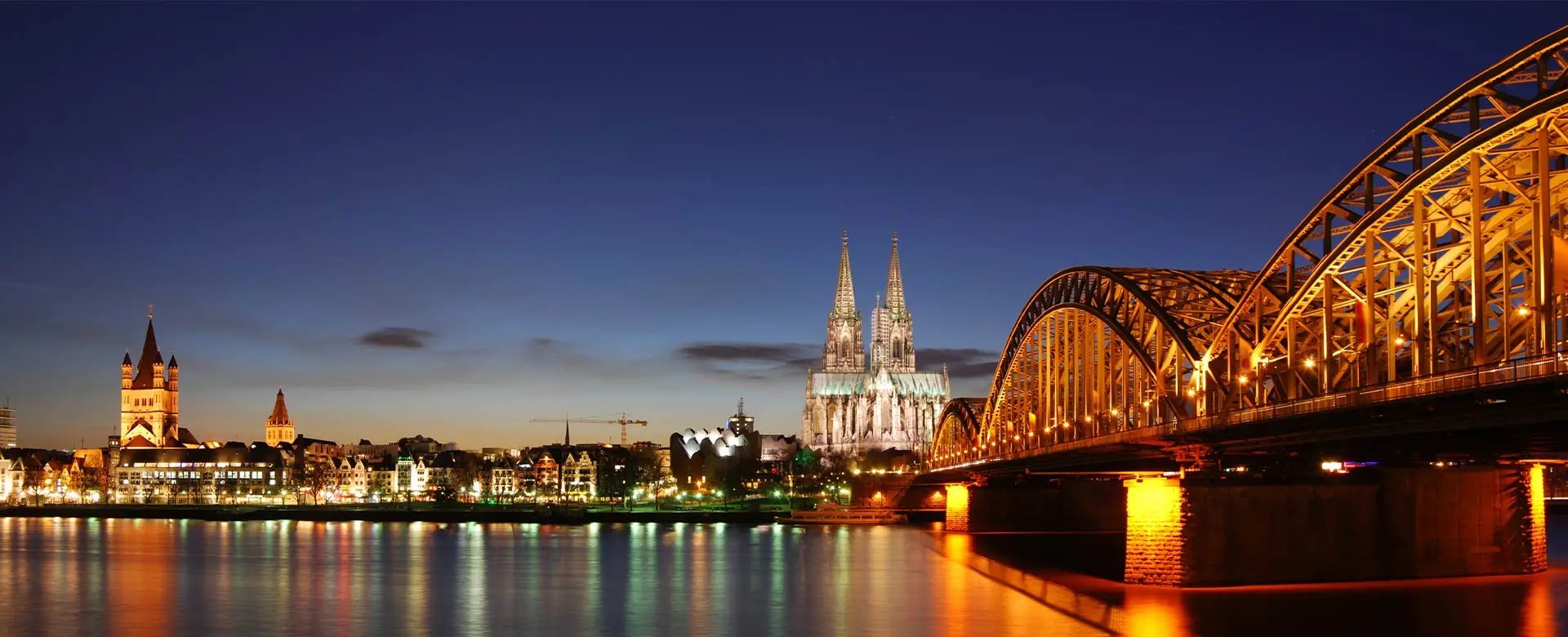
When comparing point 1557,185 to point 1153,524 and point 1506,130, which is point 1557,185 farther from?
point 1153,524

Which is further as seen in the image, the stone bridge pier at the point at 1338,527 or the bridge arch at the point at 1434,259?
the stone bridge pier at the point at 1338,527

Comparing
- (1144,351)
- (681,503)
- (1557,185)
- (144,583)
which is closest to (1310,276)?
(1557,185)

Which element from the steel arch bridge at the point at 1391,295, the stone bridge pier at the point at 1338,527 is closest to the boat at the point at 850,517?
the steel arch bridge at the point at 1391,295

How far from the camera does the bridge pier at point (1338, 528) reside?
56062mm

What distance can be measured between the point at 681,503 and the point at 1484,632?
504 feet

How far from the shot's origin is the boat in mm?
148750

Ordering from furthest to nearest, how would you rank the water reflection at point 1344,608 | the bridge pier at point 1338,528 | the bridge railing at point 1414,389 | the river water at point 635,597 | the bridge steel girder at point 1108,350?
1. the bridge steel girder at point 1108,350
2. the bridge pier at point 1338,528
3. the river water at point 635,597
4. the water reflection at point 1344,608
5. the bridge railing at point 1414,389

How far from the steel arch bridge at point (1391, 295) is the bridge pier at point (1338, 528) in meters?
3.24

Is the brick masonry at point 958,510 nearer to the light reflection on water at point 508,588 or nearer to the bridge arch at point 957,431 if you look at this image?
the bridge arch at point 957,431

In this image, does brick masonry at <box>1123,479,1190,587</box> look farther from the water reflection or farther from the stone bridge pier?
the water reflection

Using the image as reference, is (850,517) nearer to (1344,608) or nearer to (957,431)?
(957,431)

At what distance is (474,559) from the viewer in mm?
92250

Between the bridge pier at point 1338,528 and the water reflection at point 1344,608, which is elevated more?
the bridge pier at point 1338,528

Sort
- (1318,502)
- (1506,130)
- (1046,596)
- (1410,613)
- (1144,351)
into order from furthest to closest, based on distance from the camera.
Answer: (1144,351) → (1046,596) → (1318,502) → (1410,613) → (1506,130)
